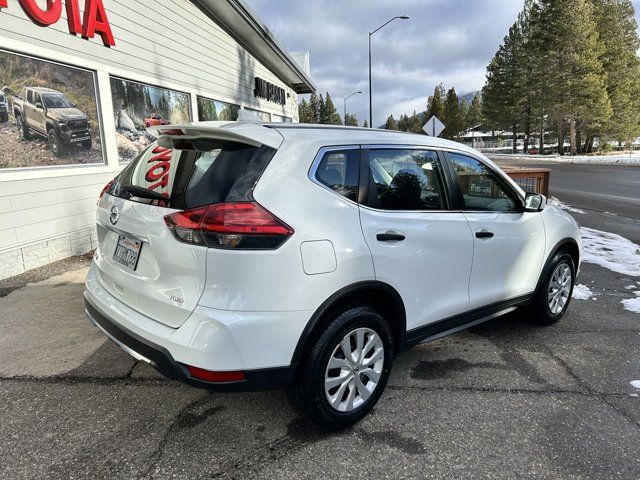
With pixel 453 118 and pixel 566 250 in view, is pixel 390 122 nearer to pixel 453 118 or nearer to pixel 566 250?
pixel 453 118

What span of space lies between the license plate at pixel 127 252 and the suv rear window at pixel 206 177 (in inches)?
9.2

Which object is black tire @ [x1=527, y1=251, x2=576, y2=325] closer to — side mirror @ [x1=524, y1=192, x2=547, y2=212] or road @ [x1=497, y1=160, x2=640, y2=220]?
side mirror @ [x1=524, y1=192, x2=547, y2=212]

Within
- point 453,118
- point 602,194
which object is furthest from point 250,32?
point 453,118

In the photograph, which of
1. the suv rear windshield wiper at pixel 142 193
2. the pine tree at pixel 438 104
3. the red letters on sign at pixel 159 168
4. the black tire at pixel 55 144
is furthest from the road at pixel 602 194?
the pine tree at pixel 438 104

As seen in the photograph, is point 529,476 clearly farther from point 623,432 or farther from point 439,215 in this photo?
point 439,215

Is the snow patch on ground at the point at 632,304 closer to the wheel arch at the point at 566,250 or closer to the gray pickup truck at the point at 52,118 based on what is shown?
the wheel arch at the point at 566,250

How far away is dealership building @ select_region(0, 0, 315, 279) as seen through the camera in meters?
5.41

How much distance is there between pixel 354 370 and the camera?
258 centimetres

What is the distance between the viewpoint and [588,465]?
2.35 m

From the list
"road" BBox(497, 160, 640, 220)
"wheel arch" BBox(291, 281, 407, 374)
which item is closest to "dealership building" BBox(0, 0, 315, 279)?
"wheel arch" BBox(291, 281, 407, 374)

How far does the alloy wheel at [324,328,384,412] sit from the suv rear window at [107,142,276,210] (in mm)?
1017

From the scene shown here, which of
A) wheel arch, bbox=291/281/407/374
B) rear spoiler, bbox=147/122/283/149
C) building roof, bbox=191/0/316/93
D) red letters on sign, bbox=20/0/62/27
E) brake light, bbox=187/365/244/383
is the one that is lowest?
brake light, bbox=187/365/244/383

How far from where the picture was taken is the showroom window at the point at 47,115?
544 centimetres

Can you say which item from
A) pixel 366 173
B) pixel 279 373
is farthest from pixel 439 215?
pixel 279 373
